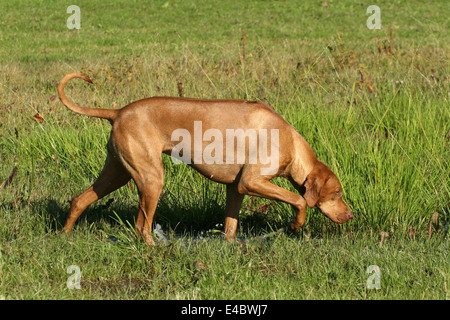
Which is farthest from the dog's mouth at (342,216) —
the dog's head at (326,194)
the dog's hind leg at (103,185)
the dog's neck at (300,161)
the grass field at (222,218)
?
the dog's hind leg at (103,185)

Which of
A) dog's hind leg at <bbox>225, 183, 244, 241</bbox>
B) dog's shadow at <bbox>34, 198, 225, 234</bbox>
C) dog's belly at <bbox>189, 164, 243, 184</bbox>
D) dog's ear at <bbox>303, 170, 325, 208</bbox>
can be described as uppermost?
dog's belly at <bbox>189, 164, 243, 184</bbox>

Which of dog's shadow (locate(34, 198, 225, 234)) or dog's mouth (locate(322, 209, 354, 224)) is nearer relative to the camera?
dog's mouth (locate(322, 209, 354, 224))

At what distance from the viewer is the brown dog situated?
164 inches

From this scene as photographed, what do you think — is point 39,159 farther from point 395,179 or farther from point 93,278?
point 395,179

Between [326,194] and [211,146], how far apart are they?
2.92 ft

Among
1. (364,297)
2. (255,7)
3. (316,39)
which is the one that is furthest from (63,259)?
(255,7)

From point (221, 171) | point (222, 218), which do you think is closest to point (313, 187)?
point (221, 171)

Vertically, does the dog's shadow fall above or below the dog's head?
below

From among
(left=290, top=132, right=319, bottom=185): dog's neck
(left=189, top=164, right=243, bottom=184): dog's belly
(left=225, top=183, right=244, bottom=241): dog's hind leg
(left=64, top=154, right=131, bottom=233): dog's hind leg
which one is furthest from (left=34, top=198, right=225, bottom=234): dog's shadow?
(left=290, top=132, right=319, bottom=185): dog's neck

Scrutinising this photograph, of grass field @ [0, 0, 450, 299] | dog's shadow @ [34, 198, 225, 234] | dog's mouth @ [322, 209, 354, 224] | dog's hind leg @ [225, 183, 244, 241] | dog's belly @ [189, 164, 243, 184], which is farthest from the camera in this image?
dog's shadow @ [34, 198, 225, 234]

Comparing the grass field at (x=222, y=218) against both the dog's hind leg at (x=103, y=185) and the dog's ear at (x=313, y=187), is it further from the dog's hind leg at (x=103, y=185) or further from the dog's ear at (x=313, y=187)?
the dog's ear at (x=313, y=187)

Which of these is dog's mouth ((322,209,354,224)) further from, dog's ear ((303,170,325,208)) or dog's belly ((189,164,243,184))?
dog's belly ((189,164,243,184))

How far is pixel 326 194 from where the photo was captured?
4.39 m

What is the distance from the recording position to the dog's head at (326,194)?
4352mm
